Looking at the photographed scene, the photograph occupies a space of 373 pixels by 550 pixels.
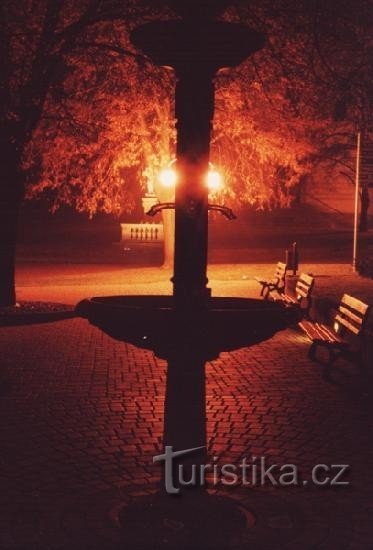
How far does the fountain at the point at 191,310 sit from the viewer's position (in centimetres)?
530

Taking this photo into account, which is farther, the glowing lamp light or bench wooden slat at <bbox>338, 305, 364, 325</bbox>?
the glowing lamp light

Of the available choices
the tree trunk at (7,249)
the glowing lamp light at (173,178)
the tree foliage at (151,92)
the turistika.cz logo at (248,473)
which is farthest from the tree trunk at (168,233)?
the turistika.cz logo at (248,473)

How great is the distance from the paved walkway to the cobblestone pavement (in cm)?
1

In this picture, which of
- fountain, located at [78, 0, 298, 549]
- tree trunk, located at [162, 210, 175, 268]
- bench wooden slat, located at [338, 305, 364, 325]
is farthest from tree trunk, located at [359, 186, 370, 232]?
fountain, located at [78, 0, 298, 549]

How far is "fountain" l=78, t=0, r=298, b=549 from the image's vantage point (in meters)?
5.30

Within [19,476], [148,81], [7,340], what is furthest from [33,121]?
[19,476]

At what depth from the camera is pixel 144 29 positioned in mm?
5336

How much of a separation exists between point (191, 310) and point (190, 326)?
0.10m

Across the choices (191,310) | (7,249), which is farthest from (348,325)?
(7,249)

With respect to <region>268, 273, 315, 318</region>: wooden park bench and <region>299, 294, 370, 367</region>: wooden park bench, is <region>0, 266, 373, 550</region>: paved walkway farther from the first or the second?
<region>268, 273, 315, 318</region>: wooden park bench

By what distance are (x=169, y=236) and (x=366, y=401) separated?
17386 mm

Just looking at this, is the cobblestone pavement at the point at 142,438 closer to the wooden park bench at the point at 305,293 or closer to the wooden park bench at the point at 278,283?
the wooden park bench at the point at 305,293

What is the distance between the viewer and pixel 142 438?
724cm

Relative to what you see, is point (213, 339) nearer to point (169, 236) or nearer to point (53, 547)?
point (53, 547)
